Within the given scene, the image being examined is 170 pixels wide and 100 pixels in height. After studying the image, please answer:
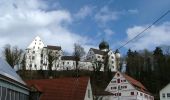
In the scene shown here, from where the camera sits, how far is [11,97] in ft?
103

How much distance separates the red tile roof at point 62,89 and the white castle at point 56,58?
64.7 meters

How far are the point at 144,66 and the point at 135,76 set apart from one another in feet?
27.4

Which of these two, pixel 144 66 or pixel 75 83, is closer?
pixel 75 83

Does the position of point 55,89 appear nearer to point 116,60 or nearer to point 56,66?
point 56,66

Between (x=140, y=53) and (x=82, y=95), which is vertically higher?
(x=140, y=53)

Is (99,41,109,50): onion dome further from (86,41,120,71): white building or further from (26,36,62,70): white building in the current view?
(26,36,62,70): white building

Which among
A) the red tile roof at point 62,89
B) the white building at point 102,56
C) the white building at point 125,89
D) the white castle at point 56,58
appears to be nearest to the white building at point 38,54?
the white castle at point 56,58

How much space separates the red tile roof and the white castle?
64661 mm

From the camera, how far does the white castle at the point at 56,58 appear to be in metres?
125

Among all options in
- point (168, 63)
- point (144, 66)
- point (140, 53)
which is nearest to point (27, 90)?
point (168, 63)

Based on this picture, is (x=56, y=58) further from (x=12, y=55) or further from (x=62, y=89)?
(x=62, y=89)

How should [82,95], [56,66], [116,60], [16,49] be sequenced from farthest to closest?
1. [116,60]
2. [56,66]
3. [16,49]
4. [82,95]

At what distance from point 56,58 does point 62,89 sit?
74.0 meters

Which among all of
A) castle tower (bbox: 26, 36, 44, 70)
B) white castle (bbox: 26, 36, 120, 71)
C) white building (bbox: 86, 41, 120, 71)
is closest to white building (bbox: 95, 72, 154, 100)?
white castle (bbox: 26, 36, 120, 71)
